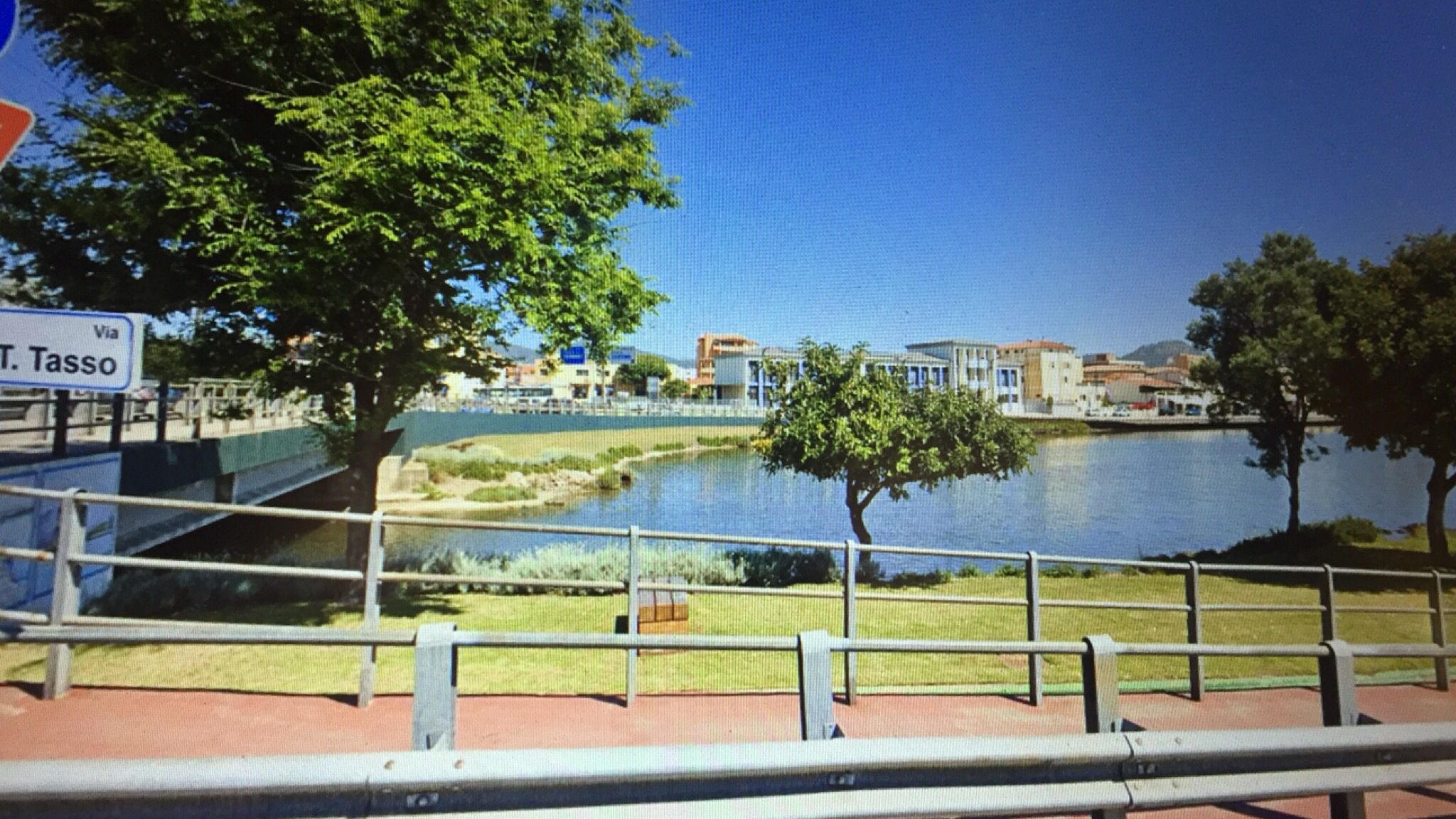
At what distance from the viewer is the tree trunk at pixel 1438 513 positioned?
199 inches

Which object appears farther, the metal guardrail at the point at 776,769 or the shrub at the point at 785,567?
the shrub at the point at 785,567

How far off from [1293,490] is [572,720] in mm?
5854

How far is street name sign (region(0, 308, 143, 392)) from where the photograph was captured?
2.38 meters

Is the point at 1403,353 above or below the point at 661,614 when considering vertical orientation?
above

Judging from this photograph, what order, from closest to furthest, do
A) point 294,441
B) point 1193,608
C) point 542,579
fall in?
point 542,579 → point 1193,608 → point 294,441

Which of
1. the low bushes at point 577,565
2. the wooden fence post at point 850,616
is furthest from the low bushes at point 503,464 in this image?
the wooden fence post at point 850,616

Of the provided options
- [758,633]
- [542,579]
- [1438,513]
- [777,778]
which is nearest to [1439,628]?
[1438,513]

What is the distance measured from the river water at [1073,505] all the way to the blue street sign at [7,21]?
398 cm

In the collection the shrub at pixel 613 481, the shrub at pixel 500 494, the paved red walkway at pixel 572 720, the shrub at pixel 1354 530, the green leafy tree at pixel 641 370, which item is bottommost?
the paved red walkway at pixel 572 720

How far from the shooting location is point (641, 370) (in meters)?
5.98

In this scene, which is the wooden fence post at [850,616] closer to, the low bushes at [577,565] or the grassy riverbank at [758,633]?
the grassy riverbank at [758,633]

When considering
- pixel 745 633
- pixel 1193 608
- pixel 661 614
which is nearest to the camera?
pixel 661 614

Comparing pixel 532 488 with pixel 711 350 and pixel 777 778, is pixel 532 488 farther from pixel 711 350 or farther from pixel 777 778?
pixel 777 778

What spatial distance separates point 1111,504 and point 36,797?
257 inches
